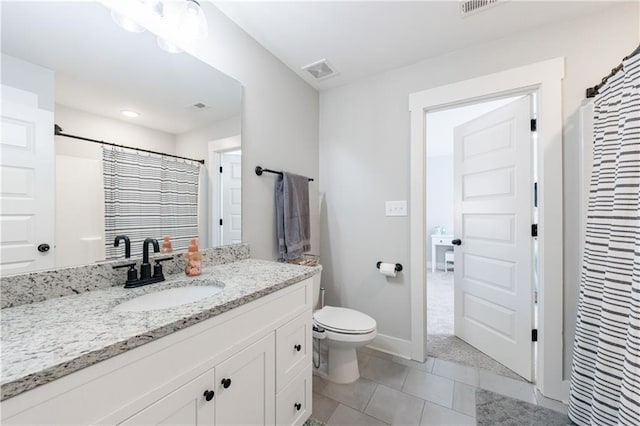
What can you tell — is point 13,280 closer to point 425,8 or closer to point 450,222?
point 425,8

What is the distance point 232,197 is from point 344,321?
1.13 m

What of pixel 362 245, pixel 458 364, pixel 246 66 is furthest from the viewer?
pixel 362 245

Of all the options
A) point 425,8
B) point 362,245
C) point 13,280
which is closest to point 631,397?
point 362,245

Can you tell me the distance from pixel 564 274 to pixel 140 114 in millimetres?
2512

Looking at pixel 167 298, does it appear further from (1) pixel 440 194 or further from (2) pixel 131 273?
(1) pixel 440 194

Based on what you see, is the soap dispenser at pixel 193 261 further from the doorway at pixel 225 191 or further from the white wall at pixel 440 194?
the white wall at pixel 440 194

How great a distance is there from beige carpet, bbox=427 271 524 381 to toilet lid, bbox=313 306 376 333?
0.79 meters

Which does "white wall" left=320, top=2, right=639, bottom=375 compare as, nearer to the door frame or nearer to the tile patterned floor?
the door frame

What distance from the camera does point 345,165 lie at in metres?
2.36

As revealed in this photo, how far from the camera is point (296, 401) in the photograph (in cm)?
127

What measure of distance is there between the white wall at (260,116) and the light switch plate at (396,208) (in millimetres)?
806

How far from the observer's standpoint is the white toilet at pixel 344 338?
1653mm

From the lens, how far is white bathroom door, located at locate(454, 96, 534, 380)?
179 cm

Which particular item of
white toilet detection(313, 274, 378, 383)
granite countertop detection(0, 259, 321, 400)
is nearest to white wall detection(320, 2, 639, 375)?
white toilet detection(313, 274, 378, 383)
